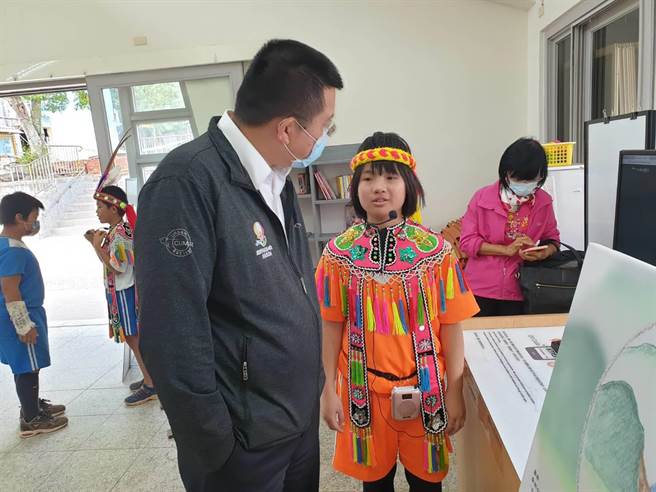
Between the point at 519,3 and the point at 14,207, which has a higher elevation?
the point at 519,3

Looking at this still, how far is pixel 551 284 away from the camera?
174cm

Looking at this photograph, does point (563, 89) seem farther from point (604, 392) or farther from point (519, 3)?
point (604, 392)

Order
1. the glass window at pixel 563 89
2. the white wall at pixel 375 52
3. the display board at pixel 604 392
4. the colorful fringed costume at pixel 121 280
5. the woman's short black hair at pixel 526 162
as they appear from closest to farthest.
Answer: the display board at pixel 604 392
the woman's short black hair at pixel 526 162
the colorful fringed costume at pixel 121 280
the glass window at pixel 563 89
the white wall at pixel 375 52

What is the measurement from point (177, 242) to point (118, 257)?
7.04ft

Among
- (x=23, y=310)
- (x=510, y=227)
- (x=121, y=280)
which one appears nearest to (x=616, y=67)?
(x=510, y=227)

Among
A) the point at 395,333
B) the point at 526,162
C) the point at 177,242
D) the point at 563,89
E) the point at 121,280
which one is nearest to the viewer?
the point at 177,242

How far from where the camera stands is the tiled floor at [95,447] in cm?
208

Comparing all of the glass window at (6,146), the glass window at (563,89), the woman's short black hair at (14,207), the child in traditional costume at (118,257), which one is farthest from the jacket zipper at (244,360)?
the glass window at (6,146)

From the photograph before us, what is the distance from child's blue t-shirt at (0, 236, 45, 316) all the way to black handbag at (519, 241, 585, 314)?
2.50m

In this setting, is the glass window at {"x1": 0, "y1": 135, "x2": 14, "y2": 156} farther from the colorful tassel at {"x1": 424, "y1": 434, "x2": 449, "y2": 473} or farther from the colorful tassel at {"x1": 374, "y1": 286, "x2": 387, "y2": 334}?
the colorful tassel at {"x1": 424, "y1": 434, "x2": 449, "y2": 473}

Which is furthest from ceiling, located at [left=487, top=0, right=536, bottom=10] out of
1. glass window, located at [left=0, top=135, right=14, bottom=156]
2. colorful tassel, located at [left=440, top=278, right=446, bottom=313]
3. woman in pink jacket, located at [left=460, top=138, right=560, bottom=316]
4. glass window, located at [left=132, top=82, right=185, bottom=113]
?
glass window, located at [left=0, top=135, right=14, bottom=156]

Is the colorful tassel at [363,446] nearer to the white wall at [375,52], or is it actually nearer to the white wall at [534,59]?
the white wall at [375,52]

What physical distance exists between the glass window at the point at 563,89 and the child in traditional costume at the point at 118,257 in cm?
320

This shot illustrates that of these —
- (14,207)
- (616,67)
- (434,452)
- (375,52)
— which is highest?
(375,52)
